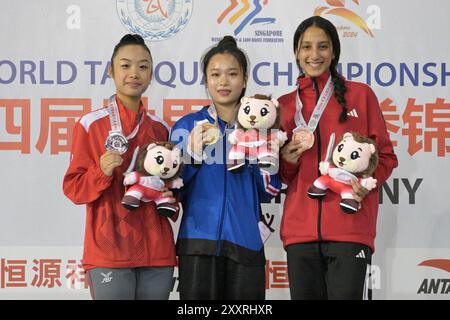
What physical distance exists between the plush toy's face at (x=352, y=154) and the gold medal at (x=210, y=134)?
1.58 feet

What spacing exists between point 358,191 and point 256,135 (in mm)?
458

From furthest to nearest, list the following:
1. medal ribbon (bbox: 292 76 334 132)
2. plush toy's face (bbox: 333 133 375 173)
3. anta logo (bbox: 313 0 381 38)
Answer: anta logo (bbox: 313 0 381 38) < medal ribbon (bbox: 292 76 334 132) < plush toy's face (bbox: 333 133 375 173)

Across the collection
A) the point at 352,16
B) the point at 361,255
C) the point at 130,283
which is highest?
the point at 352,16

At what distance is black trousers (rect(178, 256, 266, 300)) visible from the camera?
2568mm

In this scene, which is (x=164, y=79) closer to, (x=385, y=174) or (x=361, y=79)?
(x=361, y=79)

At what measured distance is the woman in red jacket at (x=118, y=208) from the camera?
2623 mm

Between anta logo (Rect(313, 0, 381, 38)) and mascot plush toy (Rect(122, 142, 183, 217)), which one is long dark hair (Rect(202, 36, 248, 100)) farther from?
anta logo (Rect(313, 0, 381, 38))

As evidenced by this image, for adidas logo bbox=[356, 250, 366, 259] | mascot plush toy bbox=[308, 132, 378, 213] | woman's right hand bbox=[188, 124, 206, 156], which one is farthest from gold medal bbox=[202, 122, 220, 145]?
adidas logo bbox=[356, 250, 366, 259]

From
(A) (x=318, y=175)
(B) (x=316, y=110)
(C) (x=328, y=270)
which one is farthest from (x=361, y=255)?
(B) (x=316, y=110)

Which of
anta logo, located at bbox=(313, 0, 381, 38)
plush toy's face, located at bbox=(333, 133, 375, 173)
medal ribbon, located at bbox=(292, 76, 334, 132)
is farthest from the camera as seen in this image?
anta logo, located at bbox=(313, 0, 381, 38)

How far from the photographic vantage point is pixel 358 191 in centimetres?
259

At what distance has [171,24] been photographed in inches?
136

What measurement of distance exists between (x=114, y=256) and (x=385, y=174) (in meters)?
1.16

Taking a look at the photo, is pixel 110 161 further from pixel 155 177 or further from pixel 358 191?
pixel 358 191
